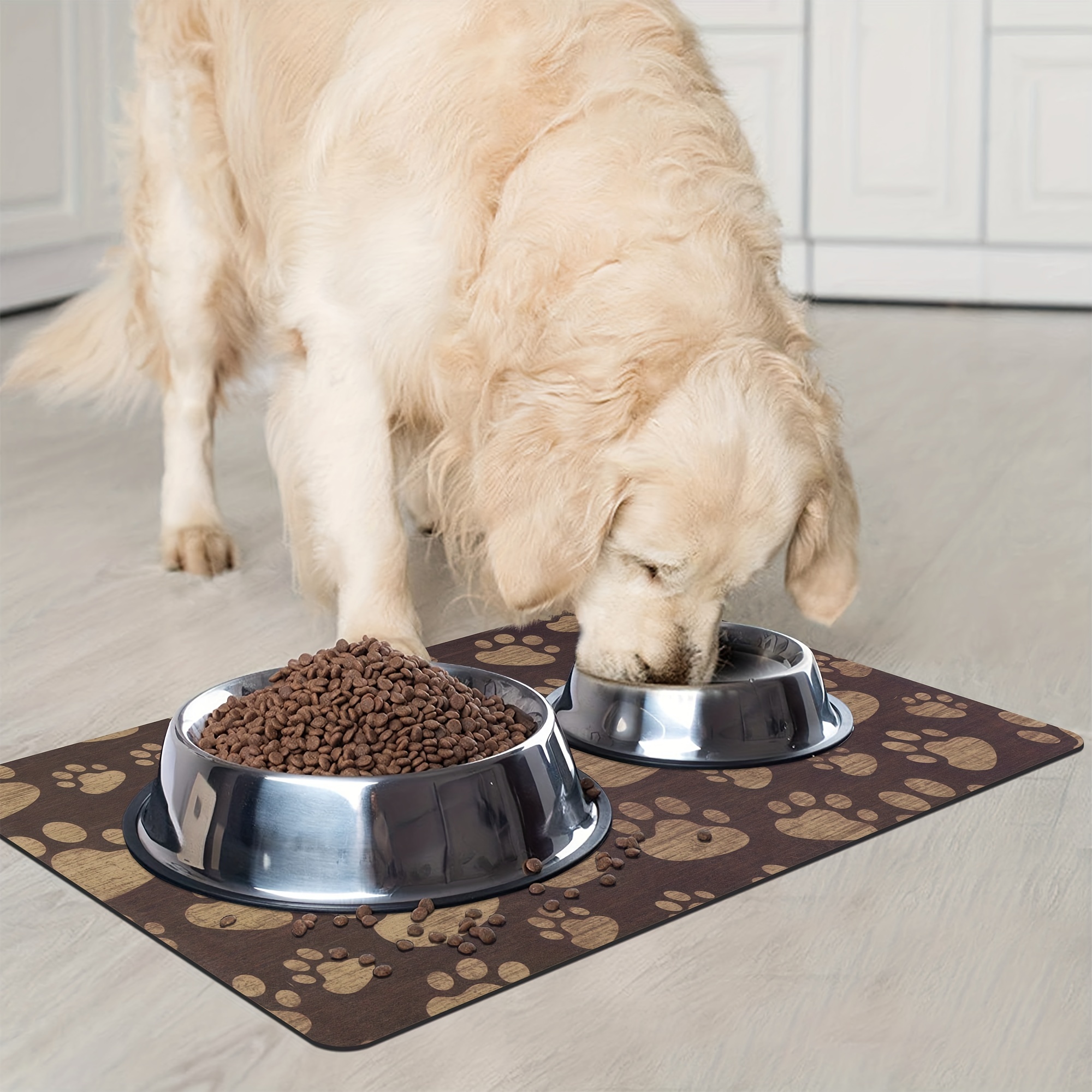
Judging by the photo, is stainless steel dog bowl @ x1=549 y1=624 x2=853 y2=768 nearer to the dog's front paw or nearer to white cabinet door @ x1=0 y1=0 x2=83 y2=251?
the dog's front paw

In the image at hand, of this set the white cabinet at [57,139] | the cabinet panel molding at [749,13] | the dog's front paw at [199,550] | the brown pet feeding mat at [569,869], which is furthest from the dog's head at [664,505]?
the cabinet panel molding at [749,13]

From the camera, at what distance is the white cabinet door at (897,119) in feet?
15.7

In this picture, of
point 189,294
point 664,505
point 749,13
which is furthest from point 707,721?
point 749,13

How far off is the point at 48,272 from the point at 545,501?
3275 millimetres

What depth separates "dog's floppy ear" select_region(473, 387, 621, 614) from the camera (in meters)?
1.75

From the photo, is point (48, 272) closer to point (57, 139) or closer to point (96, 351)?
point (57, 139)

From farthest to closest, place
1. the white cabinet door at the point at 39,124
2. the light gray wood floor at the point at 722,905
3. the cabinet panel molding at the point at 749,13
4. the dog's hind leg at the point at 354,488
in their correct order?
the cabinet panel molding at the point at 749,13, the white cabinet door at the point at 39,124, the dog's hind leg at the point at 354,488, the light gray wood floor at the point at 722,905

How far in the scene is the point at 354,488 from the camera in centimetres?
213

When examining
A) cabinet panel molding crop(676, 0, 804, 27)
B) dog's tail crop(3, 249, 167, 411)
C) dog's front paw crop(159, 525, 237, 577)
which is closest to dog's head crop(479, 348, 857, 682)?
dog's front paw crop(159, 525, 237, 577)

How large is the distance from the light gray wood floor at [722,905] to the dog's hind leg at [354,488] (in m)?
0.17

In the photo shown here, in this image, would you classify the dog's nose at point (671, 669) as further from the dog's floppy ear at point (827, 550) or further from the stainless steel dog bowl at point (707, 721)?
the dog's floppy ear at point (827, 550)

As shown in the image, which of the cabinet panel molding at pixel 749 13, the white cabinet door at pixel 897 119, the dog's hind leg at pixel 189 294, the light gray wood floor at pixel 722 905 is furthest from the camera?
the cabinet panel molding at pixel 749 13

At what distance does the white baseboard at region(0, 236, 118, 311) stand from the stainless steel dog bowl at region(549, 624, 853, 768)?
3012mm

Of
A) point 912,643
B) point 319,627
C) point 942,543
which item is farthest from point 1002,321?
point 319,627
